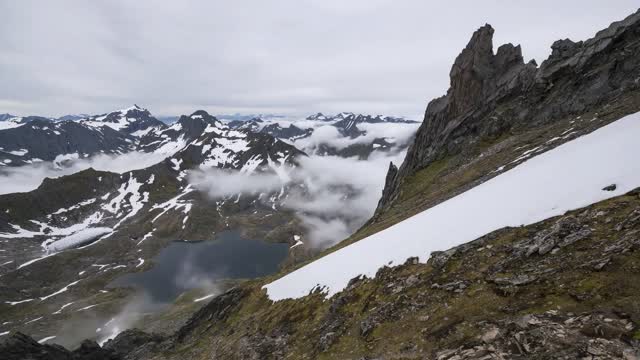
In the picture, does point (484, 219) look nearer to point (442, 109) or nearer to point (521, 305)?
point (521, 305)

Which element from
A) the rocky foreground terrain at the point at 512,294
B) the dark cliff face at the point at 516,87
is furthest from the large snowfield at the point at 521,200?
the dark cliff face at the point at 516,87

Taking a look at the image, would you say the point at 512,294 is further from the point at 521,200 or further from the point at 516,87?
the point at 516,87

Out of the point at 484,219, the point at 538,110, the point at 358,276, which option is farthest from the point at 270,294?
the point at 538,110

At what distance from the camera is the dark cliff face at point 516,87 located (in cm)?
6128

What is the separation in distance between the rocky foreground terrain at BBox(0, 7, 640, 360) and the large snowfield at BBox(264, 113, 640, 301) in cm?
125

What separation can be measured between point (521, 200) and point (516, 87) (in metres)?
65.9

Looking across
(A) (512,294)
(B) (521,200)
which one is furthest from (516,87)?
(A) (512,294)

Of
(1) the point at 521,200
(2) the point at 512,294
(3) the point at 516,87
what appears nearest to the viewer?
(2) the point at 512,294

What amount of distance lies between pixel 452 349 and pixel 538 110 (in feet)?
221

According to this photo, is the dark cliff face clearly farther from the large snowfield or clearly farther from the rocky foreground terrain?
the large snowfield

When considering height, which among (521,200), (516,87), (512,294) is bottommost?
(512,294)

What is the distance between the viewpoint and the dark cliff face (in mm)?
61281

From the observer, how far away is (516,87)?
3297 inches

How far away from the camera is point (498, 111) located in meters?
82.6
